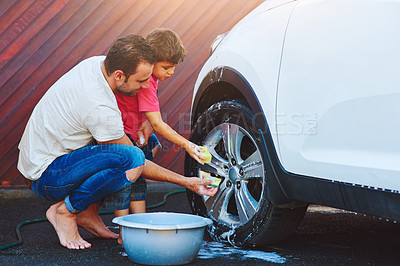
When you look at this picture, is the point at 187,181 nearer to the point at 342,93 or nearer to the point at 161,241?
the point at 161,241

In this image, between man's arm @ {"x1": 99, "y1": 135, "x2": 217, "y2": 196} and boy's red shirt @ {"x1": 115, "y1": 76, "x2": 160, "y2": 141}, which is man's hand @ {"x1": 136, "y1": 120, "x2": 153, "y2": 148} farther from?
man's arm @ {"x1": 99, "y1": 135, "x2": 217, "y2": 196}

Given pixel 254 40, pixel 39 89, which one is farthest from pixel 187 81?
pixel 254 40

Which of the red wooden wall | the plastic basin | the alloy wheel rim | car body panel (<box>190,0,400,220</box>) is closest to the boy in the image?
the alloy wheel rim

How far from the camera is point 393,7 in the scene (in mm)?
1745

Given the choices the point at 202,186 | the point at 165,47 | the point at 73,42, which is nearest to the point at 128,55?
the point at 165,47

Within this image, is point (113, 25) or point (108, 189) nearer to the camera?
point (108, 189)

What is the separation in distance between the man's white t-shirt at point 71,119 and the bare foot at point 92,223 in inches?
14.3

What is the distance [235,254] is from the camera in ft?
7.93

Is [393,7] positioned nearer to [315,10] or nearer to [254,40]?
[315,10]

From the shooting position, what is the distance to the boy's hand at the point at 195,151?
8.77 ft

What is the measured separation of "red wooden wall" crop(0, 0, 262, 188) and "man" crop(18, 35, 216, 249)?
1.90 meters

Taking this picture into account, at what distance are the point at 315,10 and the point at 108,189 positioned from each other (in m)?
1.37

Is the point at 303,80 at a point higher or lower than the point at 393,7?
lower

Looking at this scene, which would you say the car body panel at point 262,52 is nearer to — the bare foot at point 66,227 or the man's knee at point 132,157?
the man's knee at point 132,157
